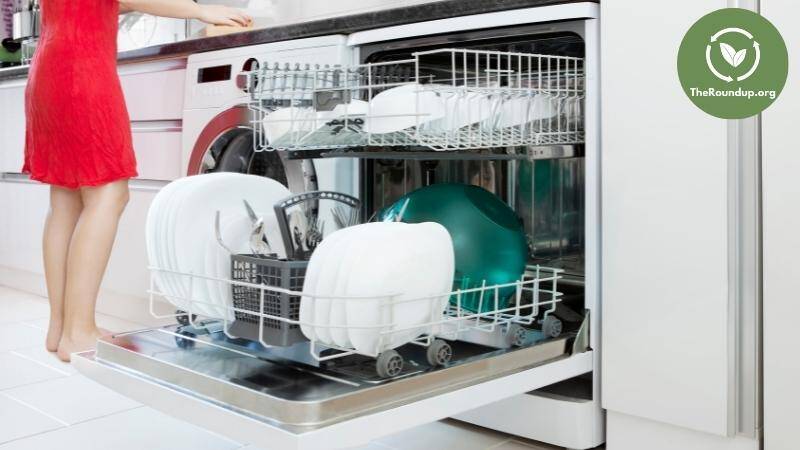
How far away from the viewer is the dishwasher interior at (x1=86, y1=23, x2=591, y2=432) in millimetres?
1081

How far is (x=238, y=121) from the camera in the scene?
6.86ft

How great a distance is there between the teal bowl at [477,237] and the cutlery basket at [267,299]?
0.40 m

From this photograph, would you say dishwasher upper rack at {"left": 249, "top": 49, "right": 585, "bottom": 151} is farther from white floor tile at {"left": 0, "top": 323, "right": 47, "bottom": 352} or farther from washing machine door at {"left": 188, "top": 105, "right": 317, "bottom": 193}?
white floor tile at {"left": 0, "top": 323, "right": 47, "bottom": 352}

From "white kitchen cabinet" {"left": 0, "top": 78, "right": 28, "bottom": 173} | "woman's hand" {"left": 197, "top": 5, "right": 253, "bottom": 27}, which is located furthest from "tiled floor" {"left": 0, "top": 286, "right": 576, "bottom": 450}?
"white kitchen cabinet" {"left": 0, "top": 78, "right": 28, "bottom": 173}

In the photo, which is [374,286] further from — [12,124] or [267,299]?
[12,124]

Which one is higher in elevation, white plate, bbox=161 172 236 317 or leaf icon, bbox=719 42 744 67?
leaf icon, bbox=719 42 744 67

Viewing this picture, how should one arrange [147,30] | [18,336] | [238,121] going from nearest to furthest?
[238,121]
[18,336]
[147,30]

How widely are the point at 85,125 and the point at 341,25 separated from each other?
2.64ft

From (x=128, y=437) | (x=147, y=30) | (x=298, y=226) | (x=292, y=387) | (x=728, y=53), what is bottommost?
(x=128, y=437)

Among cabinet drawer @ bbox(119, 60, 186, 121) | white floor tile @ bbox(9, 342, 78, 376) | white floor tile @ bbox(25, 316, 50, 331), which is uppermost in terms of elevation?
cabinet drawer @ bbox(119, 60, 186, 121)

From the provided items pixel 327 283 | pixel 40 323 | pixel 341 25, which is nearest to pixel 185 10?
pixel 341 25

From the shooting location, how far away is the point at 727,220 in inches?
49.5

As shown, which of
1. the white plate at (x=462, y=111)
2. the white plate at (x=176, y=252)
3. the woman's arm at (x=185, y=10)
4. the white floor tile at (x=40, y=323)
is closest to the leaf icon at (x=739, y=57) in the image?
the white plate at (x=462, y=111)

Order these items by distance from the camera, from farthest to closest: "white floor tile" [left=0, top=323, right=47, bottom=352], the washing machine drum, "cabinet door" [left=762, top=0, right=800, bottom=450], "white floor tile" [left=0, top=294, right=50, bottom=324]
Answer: "white floor tile" [left=0, top=294, right=50, bottom=324] < "white floor tile" [left=0, top=323, right=47, bottom=352] < the washing machine drum < "cabinet door" [left=762, top=0, right=800, bottom=450]
